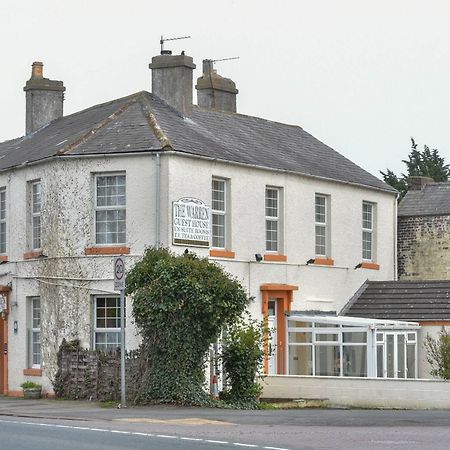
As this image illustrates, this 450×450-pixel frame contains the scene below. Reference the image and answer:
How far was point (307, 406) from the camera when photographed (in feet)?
101

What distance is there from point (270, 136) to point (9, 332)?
438 inches

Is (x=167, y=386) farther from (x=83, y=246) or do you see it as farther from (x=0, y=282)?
(x=0, y=282)

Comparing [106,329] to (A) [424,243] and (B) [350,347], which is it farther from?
(A) [424,243]

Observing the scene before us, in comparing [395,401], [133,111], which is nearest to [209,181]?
[133,111]

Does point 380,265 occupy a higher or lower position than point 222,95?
lower

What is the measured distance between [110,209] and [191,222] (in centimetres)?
219

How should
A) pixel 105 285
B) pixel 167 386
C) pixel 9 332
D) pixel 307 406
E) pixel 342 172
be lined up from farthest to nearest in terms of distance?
pixel 342 172
pixel 9 332
pixel 105 285
pixel 307 406
pixel 167 386

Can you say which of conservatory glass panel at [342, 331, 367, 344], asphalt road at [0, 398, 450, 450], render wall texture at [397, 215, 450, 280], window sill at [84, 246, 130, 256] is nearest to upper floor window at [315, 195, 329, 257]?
conservatory glass panel at [342, 331, 367, 344]

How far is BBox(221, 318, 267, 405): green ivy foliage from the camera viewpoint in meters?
30.2

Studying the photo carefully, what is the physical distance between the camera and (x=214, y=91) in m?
42.8

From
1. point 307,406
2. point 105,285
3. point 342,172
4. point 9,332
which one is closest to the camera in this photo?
point 307,406

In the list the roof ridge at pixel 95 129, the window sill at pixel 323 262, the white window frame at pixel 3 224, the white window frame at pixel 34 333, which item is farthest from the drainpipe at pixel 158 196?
the window sill at pixel 323 262

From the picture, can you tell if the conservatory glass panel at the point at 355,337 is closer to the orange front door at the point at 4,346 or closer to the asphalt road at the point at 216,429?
the asphalt road at the point at 216,429

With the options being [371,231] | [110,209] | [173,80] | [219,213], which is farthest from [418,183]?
[110,209]
